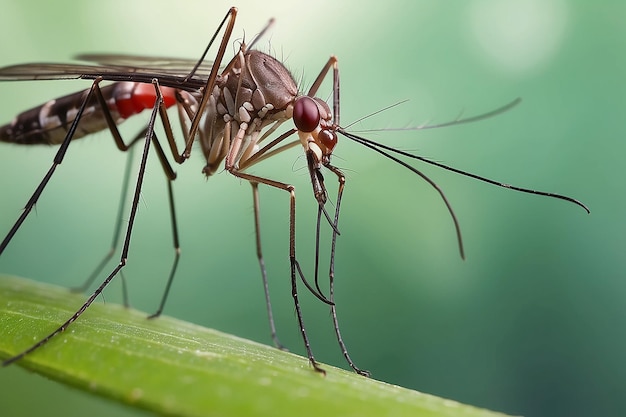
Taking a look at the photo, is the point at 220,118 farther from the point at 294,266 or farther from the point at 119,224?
the point at 119,224

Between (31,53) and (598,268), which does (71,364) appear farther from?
(31,53)

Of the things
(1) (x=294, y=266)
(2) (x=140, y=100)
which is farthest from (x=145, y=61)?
(1) (x=294, y=266)

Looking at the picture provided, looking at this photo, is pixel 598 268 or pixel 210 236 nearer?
pixel 598 268

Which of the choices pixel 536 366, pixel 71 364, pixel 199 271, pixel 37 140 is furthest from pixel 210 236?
pixel 71 364

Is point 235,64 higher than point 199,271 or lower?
higher

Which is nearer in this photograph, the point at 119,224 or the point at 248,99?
the point at 248,99

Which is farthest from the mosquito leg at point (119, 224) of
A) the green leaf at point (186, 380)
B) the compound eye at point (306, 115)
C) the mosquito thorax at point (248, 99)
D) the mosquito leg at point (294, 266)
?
the green leaf at point (186, 380)

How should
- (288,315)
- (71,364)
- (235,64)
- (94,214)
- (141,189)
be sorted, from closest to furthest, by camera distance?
(71,364), (141,189), (235,64), (288,315), (94,214)

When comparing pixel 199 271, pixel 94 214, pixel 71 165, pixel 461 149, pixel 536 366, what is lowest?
pixel 536 366

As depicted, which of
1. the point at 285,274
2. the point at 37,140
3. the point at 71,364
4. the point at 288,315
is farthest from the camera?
the point at 285,274
